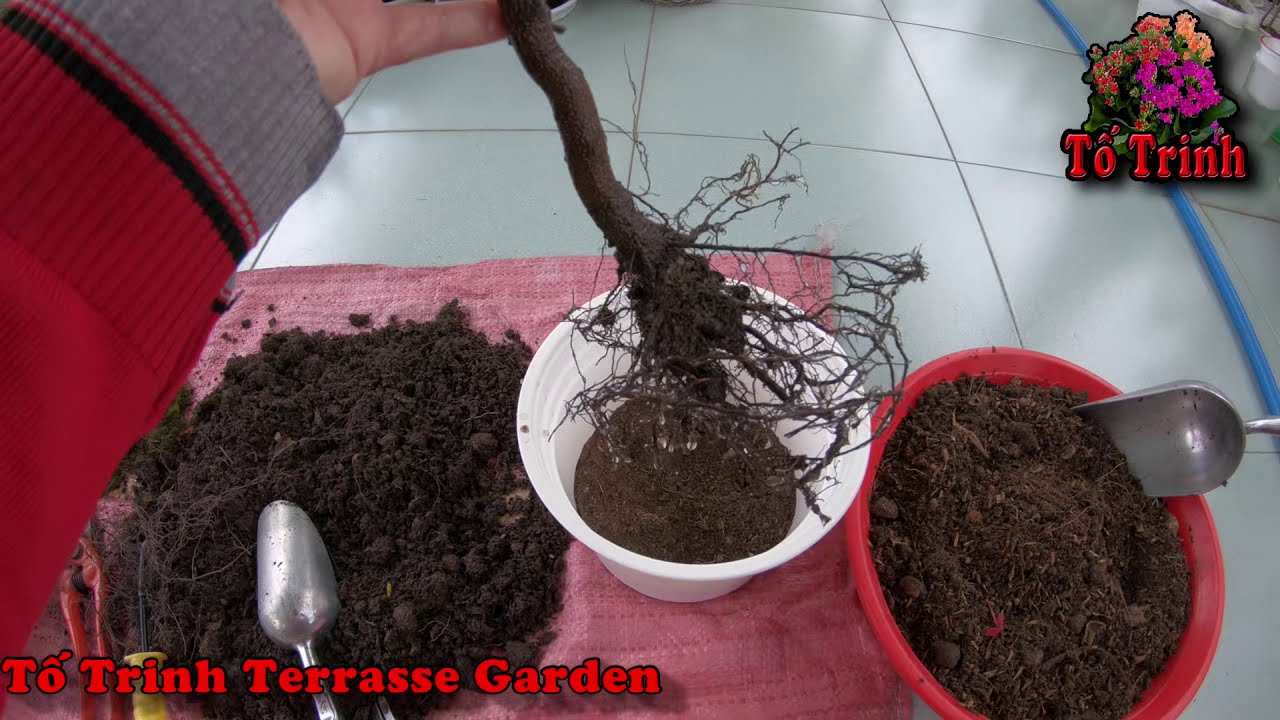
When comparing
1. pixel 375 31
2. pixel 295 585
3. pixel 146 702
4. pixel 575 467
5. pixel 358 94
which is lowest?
pixel 146 702

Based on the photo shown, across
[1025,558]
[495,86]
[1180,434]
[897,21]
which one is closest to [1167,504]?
[1180,434]

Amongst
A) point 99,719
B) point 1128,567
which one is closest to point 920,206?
point 1128,567

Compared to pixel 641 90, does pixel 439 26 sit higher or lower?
higher

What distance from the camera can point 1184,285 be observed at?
115 centimetres

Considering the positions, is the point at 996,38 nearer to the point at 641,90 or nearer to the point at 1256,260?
the point at 1256,260

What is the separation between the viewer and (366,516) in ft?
2.73

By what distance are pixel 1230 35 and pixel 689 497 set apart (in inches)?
66.9

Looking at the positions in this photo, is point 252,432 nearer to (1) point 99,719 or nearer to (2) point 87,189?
(1) point 99,719

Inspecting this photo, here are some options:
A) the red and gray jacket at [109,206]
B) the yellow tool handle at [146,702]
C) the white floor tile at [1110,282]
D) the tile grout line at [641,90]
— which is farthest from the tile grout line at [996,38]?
the yellow tool handle at [146,702]

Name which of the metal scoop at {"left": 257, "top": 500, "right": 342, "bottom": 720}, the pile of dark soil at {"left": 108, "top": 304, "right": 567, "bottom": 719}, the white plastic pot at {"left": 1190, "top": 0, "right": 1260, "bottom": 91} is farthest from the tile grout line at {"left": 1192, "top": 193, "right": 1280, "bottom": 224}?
the metal scoop at {"left": 257, "top": 500, "right": 342, "bottom": 720}

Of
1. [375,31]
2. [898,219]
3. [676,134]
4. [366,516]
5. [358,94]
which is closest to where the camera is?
[375,31]

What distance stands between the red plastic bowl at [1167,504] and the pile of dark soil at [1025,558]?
16 mm

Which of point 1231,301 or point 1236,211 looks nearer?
point 1231,301

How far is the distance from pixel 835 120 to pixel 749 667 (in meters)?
1.14
